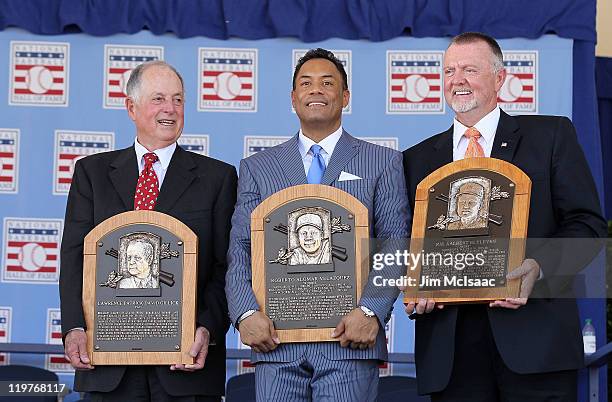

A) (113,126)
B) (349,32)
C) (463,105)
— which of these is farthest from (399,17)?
(463,105)

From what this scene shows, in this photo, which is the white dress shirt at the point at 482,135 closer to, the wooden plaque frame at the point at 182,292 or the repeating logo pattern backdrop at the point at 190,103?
the wooden plaque frame at the point at 182,292

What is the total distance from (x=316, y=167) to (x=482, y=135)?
26.1 inches

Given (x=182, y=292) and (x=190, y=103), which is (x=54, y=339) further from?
(x=182, y=292)

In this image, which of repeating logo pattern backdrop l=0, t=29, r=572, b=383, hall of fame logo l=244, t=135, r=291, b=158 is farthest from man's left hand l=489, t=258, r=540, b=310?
hall of fame logo l=244, t=135, r=291, b=158

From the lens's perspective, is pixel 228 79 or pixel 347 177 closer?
pixel 347 177

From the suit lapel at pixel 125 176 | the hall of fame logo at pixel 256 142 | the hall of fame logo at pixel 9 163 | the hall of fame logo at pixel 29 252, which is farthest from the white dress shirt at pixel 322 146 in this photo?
the hall of fame logo at pixel 9 163

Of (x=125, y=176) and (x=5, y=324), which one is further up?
(x=125, y=176)

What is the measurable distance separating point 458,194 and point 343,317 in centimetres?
62

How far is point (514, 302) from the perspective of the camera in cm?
381

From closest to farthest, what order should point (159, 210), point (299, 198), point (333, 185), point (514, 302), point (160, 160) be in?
point (514, 302) → point (299, 198) → point (333, 185) → point (159, 210) → point (160, 160)

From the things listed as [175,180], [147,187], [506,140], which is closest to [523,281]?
[506,140]

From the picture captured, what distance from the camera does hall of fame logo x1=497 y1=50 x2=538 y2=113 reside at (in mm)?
6602

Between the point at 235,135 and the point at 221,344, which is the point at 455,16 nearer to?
the point at 235,135

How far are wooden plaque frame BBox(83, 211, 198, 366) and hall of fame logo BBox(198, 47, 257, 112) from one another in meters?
2.57
